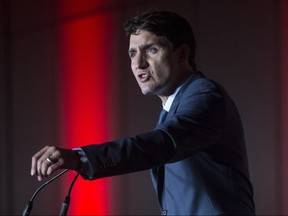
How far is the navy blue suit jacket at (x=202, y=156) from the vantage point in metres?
1.07

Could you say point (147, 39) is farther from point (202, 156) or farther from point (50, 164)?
point (50, 164)

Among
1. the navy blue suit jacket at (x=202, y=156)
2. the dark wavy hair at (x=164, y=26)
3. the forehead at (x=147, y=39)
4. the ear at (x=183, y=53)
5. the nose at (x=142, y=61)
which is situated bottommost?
the navy blue suit jacket at (x=202, y=156)

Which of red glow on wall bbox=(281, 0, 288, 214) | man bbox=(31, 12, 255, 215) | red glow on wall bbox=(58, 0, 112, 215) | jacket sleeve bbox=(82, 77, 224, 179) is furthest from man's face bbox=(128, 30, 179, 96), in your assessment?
red glow on wall bbox=(58, 0, 112, 215)

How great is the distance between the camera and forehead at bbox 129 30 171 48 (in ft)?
4.83

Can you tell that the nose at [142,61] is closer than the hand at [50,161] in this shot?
No

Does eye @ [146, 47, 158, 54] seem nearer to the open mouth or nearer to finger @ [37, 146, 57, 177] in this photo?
the open mouth

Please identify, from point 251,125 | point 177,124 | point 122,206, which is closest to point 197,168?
point 177,124

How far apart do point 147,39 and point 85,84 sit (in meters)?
1.85

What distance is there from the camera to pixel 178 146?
105 cm

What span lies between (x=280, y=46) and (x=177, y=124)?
1.96 metres

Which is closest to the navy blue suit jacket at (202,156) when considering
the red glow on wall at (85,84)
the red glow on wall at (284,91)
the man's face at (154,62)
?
the man's face at (154,62)

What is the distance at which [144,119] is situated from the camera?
3.15m

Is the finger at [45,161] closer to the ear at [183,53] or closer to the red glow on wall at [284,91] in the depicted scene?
the ear at [183,53]

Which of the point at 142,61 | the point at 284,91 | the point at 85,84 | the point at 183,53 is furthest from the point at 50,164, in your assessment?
the point at 85,84
